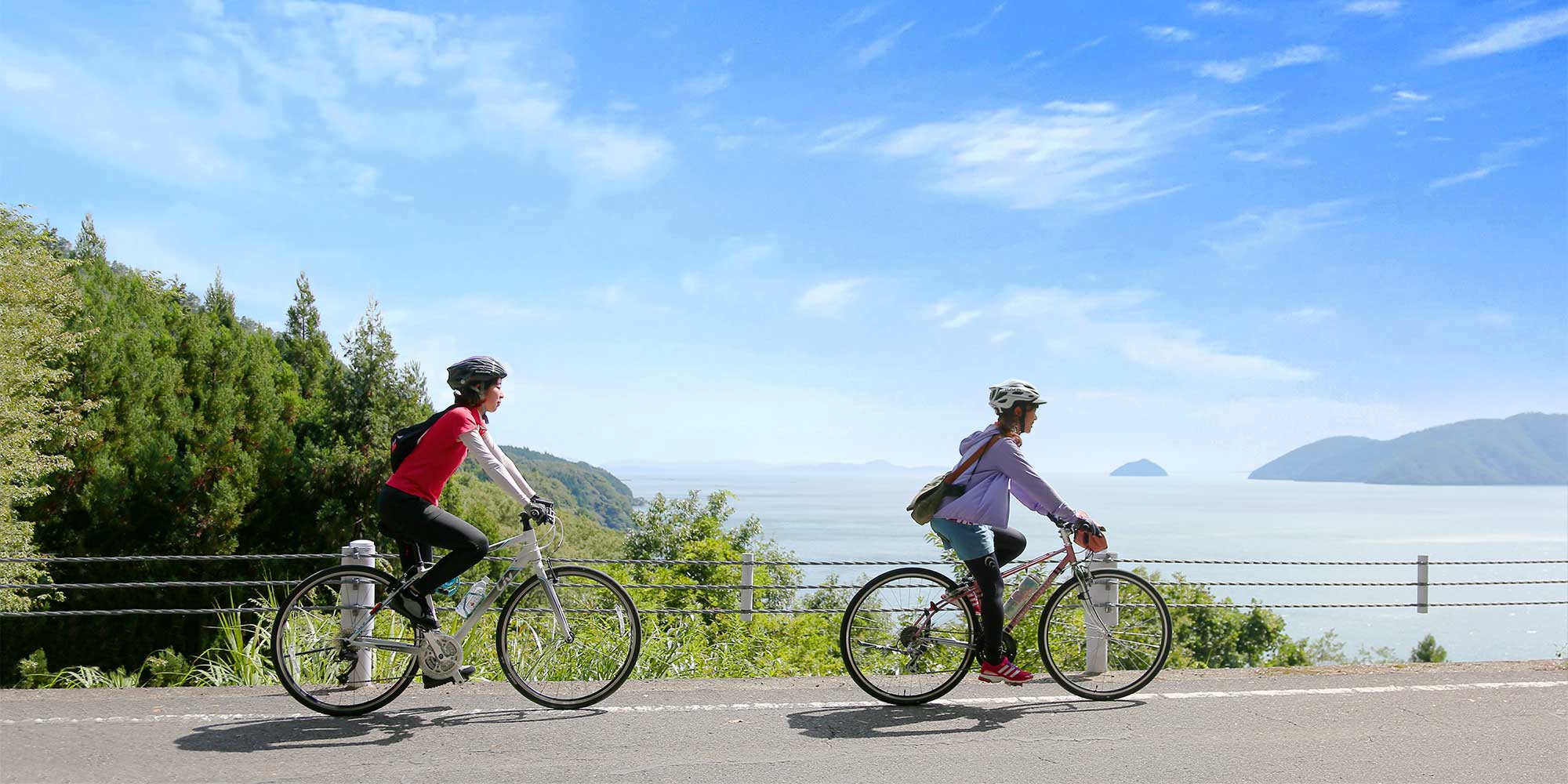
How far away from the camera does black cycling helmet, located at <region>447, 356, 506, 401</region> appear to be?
5758mm

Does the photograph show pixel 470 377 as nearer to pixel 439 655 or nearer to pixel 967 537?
pixel 439 655

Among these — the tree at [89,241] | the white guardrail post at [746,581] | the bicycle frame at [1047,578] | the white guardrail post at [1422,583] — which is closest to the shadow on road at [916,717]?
the bicycle frame at [1047,578]

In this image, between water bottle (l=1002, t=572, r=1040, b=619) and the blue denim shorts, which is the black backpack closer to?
the blue denim shorts

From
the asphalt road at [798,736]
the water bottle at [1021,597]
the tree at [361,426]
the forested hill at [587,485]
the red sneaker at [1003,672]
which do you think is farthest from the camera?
the forested hill at [587,485]

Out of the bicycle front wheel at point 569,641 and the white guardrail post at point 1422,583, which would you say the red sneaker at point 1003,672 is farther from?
the white guardrail post at point 1422,583

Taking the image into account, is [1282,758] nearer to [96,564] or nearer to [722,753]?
[722,753]

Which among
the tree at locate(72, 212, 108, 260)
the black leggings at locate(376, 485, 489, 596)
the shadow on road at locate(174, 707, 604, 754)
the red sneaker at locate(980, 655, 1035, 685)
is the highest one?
the tree at locate(72, 212, 108, 260)

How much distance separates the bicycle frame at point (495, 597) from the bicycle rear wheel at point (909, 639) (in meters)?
1.69

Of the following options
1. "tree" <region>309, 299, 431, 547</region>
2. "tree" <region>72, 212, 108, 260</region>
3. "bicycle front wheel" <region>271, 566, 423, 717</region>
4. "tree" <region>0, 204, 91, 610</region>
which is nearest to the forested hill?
"tree" <region>72, 212, 108, 260</region>

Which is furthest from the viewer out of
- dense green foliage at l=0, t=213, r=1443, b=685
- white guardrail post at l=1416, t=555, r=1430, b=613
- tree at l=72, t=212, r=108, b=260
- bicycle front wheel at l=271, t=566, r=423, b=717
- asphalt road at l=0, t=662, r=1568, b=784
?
tree at l=72, t=212, r=108, b=260

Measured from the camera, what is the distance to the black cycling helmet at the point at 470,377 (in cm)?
576

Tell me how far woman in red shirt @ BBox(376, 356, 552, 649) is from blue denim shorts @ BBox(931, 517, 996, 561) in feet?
7.50

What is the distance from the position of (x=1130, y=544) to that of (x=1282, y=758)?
175 metres

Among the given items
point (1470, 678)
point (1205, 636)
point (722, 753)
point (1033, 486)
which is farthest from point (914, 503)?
point (1205, 636)
